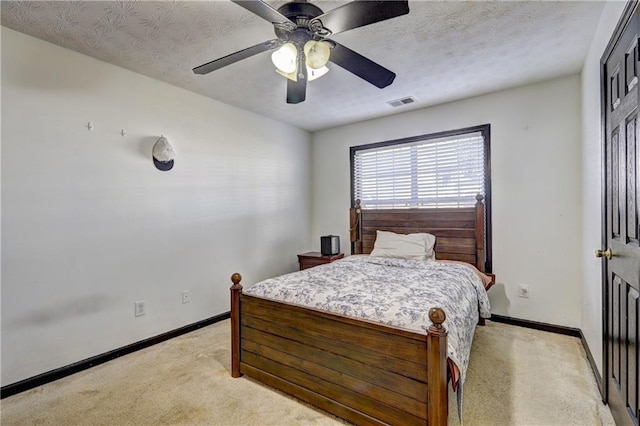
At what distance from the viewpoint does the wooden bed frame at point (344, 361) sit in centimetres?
146

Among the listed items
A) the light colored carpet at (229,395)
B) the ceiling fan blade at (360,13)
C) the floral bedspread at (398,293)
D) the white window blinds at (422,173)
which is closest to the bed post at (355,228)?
the white window blinds at (422,173)

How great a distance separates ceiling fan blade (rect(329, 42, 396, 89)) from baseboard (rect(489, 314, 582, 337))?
2.76 metres

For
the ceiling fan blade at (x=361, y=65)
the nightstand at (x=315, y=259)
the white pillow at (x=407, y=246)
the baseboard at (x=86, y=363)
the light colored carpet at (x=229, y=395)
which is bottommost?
the light colored carpet at (x=229, y=395)

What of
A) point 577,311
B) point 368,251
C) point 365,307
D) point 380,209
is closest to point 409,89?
point 380,209

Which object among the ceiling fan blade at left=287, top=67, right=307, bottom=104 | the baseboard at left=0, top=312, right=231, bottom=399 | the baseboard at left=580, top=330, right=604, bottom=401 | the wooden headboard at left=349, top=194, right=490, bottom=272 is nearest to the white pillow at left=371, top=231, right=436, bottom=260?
the wooden headboard at left=349, top=194, right=490, bottom=272

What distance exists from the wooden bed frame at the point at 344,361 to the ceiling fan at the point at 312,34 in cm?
141

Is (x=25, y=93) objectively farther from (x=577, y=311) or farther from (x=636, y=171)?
(x=577, y=311)

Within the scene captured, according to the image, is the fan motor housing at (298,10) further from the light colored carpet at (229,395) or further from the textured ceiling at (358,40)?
→ the light colored carpet at (229,395)

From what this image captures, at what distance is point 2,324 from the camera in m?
2.04

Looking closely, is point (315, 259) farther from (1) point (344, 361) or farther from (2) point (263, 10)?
(2) point (263, 10)

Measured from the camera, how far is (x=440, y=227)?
354 cm

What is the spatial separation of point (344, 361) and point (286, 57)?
67.7 inches

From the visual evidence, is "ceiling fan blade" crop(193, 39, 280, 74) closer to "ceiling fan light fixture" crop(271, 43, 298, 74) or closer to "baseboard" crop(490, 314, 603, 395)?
"ceiling fan light fixture" crop(271, 43, 298, 74)

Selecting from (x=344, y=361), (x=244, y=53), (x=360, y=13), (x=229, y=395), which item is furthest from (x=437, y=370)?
(x=244, y=53)
